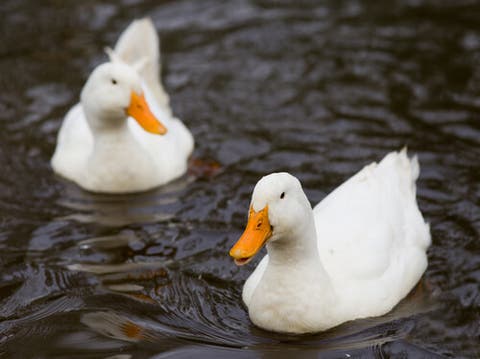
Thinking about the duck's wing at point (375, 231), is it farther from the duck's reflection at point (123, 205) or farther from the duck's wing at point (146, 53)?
the duck's wing at point (146, 53)

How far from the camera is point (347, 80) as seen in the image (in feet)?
33.6

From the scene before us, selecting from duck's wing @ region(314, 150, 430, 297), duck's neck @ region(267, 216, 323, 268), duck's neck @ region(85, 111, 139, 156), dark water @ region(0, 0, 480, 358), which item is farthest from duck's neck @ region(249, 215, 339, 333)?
duck's neck @ region(85, 111, 139, 156)

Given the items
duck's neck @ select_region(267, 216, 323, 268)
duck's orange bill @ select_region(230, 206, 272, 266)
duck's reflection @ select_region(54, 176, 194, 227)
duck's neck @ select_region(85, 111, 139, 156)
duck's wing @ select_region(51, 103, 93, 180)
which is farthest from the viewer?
duck's wing @ select_region(51, 103, 93, 180)

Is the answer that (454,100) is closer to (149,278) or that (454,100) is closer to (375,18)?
(375,18)

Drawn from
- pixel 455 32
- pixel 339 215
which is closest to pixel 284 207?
pixel 339 215

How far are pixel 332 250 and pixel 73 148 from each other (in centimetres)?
335

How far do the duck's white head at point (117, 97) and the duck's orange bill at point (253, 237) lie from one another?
9.05 ft

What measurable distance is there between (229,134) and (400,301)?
336 centimetres

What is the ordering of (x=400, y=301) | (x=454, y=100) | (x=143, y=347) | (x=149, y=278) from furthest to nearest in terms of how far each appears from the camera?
(x=454, y=100), (x=149, y=278), (x=400, y=301), (x=143, y=347)

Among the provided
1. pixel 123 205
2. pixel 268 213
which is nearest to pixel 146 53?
pixel 123 205

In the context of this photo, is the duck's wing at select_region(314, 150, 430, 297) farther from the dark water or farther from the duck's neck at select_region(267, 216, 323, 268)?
the duck's neck at select_region(267, 216, 323, 268)

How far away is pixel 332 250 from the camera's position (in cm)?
639

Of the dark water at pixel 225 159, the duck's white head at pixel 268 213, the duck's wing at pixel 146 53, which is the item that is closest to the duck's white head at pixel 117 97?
the dark water at pixel 225 159

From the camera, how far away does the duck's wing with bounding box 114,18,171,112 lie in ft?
31.6
